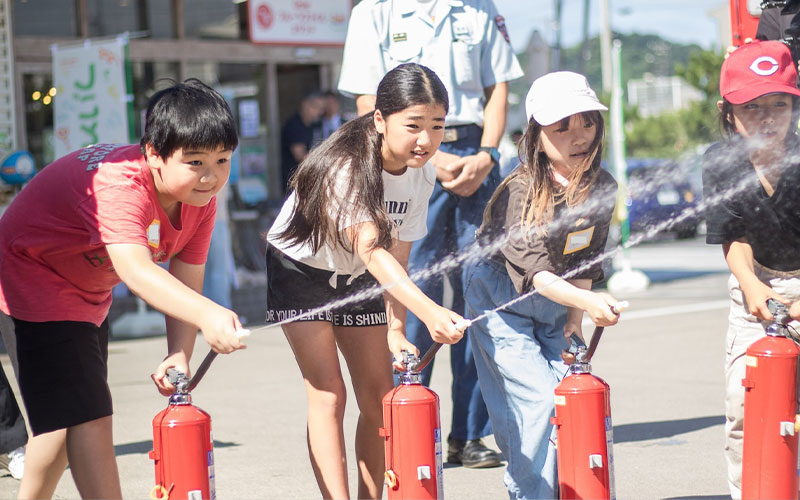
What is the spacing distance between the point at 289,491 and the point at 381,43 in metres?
2.07

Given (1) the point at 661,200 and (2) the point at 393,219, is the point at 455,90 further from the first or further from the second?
(2) the point at 393,219

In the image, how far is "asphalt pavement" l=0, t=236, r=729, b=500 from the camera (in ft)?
15.1

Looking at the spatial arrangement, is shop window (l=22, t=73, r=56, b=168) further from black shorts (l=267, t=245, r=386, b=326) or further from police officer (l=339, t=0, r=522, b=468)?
black shorts (l=267, t=245, r=386, b=326)

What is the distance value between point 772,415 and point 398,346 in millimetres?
1252

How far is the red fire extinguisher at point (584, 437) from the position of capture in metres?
3.36

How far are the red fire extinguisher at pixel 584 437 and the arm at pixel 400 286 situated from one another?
0.44 meters

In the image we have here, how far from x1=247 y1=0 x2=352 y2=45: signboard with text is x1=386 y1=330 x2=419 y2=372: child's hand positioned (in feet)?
31.2

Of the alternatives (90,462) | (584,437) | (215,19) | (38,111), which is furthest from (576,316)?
(215,19)

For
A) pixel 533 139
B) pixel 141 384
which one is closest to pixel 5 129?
pixel 141 384

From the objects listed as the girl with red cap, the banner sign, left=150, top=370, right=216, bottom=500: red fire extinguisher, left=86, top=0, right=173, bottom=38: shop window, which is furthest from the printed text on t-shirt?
left=86, top=0, right=173, bottom=38: shop window

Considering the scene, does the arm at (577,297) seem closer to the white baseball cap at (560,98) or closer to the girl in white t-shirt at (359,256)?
the girl in white t-shirt at (359,256)

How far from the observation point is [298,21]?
42.1 ft

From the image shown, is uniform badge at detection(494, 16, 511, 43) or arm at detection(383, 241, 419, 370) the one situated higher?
uniform badge at detection(494, 16, 511, 43)

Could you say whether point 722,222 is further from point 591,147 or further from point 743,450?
point 743,450
